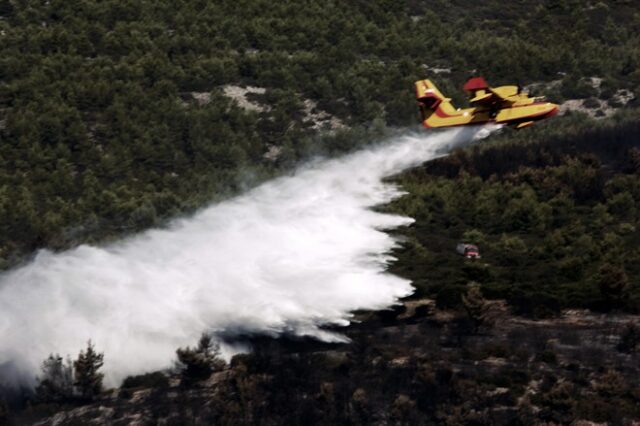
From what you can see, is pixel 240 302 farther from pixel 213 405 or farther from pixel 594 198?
pixel 594 198

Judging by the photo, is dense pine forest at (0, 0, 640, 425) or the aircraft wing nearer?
the aircraft wing

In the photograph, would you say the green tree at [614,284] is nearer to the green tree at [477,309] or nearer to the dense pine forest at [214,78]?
the green tree at [477,309]

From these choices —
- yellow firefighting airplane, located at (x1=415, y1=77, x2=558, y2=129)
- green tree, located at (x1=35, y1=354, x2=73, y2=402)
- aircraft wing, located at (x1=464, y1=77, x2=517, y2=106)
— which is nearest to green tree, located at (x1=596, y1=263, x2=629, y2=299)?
yellow firefighting airplane, located at (x1=415, y1=77, x2=558, y2=129)

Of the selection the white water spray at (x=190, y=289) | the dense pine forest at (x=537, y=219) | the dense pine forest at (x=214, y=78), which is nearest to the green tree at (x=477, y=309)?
the dense pine forest at (x=537, y=219)

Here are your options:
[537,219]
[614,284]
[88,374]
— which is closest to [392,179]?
[537,219]

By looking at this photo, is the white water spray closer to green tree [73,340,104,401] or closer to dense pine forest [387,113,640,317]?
green tree [73,340,104,401]
